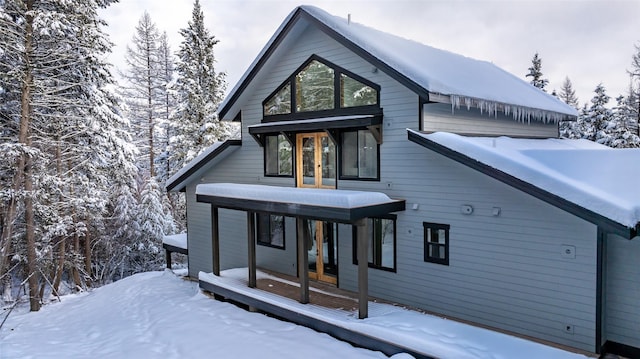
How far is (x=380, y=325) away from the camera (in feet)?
19.7

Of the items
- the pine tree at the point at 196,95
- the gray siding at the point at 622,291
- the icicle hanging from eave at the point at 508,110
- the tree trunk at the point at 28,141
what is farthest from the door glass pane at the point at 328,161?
the pine tree at the point at 196,95

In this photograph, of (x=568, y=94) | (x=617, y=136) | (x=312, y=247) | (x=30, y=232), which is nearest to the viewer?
(x=312, y=247)

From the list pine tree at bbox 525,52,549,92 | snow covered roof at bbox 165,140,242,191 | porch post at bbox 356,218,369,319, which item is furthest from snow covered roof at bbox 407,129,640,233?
pine tree at bbox 525,52,549,92

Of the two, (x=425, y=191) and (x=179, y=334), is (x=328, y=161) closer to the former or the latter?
(x=425, y=191)

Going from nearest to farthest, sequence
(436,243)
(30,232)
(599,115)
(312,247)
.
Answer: (436,243)
(312,247)
(30,232)
(599,115)

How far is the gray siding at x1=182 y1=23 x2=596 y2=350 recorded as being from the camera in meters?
5.50

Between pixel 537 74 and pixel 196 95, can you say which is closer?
pixel 196 95

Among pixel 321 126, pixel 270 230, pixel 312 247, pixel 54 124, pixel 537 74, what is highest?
pixel 537 74

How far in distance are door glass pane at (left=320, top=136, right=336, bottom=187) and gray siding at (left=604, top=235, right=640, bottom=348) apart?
186 inches

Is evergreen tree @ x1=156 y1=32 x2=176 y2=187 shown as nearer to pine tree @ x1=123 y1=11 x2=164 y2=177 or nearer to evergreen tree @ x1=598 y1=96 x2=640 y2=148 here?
pine tree @ x1=123 y1=11 x2=164 y2=177

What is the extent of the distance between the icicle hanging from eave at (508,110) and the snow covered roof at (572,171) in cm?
77

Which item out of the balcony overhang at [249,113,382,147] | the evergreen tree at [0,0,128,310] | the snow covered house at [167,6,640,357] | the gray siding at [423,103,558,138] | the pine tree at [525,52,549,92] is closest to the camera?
the snow covered house at [167,6,640,357]

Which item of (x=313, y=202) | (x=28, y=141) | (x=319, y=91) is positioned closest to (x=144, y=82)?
(x=28, y=141)

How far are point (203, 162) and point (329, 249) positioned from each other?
4.28m
